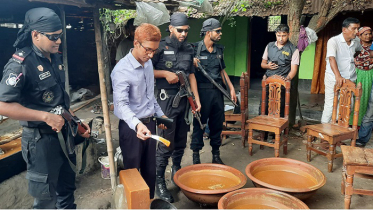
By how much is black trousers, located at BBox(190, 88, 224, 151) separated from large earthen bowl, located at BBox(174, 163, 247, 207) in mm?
756

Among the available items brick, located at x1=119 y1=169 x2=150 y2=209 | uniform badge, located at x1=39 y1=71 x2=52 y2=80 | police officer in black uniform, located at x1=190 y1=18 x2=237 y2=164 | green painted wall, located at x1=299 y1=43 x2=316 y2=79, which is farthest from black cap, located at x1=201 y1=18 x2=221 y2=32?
green painted wall, located at x1=299 y1=43 x2=316 y2=79

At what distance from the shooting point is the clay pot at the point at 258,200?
2617 millimetres

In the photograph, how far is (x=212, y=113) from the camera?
13.3 ft

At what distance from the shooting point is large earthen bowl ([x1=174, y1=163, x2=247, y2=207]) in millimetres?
2898

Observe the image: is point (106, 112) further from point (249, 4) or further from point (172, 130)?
point (249, 4)

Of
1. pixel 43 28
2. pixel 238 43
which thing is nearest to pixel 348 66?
pixel 43 28

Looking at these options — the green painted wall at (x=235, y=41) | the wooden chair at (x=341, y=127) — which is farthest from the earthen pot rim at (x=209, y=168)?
the green painted wall at (x=235, y=41)

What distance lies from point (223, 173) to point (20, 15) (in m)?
6.57

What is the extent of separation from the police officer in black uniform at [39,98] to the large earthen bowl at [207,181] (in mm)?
1210

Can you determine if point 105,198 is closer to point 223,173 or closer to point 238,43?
point 223,173

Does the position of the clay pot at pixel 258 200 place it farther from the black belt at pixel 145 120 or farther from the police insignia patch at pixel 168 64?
the police insignia patch at pixel 168 64

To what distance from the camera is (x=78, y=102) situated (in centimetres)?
872

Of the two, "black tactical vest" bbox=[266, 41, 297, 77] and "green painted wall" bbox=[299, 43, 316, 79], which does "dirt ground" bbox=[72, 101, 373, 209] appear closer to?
"black tactical vest" bbox=[266, 41, 297, 77]

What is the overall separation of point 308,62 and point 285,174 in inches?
243
